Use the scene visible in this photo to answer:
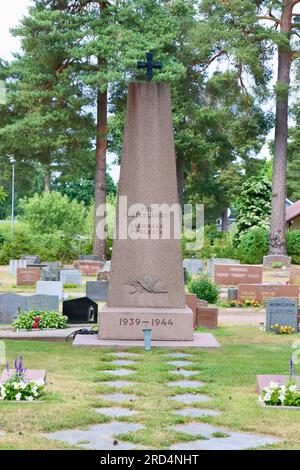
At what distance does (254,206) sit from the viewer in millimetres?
56438

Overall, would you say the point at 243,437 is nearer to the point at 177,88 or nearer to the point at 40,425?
the point at 40,425

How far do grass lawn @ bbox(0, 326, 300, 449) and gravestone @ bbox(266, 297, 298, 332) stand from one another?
2280 millimetres

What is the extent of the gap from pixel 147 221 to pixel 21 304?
5201 mm

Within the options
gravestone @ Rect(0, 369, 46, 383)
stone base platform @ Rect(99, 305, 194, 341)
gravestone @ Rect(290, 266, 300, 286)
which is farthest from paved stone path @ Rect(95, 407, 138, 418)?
gravestone @ Rect(290, 266, 300, 286)

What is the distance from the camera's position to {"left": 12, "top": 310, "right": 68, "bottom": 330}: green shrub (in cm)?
1672

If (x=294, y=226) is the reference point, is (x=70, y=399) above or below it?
below

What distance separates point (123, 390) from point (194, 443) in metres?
2.80

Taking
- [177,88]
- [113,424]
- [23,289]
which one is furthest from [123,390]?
[177,88]

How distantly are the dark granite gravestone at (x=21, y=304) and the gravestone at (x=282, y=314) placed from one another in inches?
187

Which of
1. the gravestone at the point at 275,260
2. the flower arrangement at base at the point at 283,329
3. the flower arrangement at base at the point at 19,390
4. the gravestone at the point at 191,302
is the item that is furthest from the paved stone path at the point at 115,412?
the gravestone at the point at 275,260

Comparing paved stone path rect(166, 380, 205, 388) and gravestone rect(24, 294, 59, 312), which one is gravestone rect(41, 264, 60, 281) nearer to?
gravestone rect(24, 294, 59, 312)

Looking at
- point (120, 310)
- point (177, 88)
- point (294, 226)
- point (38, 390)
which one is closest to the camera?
point (38, 390)

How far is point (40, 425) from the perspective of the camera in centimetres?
873

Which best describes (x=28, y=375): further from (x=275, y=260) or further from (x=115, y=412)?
(x=275, y=260)
